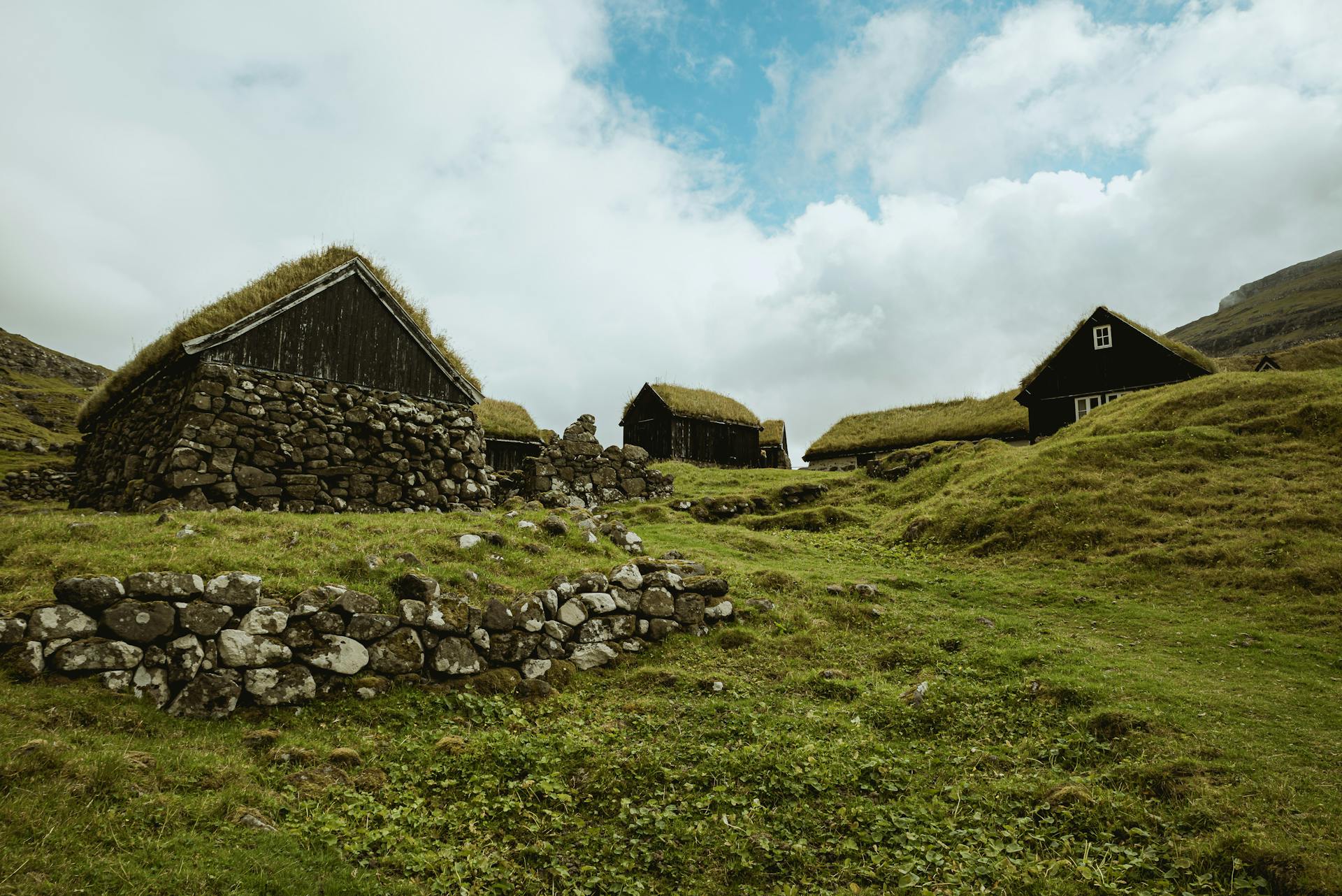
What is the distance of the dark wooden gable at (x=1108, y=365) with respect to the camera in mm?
34625

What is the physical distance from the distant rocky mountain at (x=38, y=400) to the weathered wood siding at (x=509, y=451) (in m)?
21.4

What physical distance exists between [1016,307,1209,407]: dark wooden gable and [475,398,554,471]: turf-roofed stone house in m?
27.6

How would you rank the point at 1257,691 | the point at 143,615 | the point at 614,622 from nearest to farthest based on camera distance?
the point at 143,615
the point at 1257,691
the point at 614,622

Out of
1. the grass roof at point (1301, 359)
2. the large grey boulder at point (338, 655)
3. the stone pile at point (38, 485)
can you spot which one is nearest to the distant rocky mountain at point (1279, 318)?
the grass roof at point (1301, 359)

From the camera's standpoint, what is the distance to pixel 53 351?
7106cm

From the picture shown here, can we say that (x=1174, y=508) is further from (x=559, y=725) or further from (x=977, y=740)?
(x=559, y=725)

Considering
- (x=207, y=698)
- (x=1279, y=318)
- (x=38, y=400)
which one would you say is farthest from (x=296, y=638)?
(x=1279, y=318)

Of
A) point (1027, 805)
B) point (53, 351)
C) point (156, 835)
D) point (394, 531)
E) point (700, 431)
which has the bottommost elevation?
point (1027, 805)

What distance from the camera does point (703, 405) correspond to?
1799 inches

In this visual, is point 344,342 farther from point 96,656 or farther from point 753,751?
point 753,751

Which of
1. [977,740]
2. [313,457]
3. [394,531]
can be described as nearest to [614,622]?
[394,531]

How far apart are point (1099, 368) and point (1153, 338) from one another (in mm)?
2747

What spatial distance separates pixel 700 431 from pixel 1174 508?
29830 millimetres

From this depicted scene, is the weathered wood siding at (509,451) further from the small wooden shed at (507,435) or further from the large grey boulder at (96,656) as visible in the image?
the large grey boulder at (96,656)
